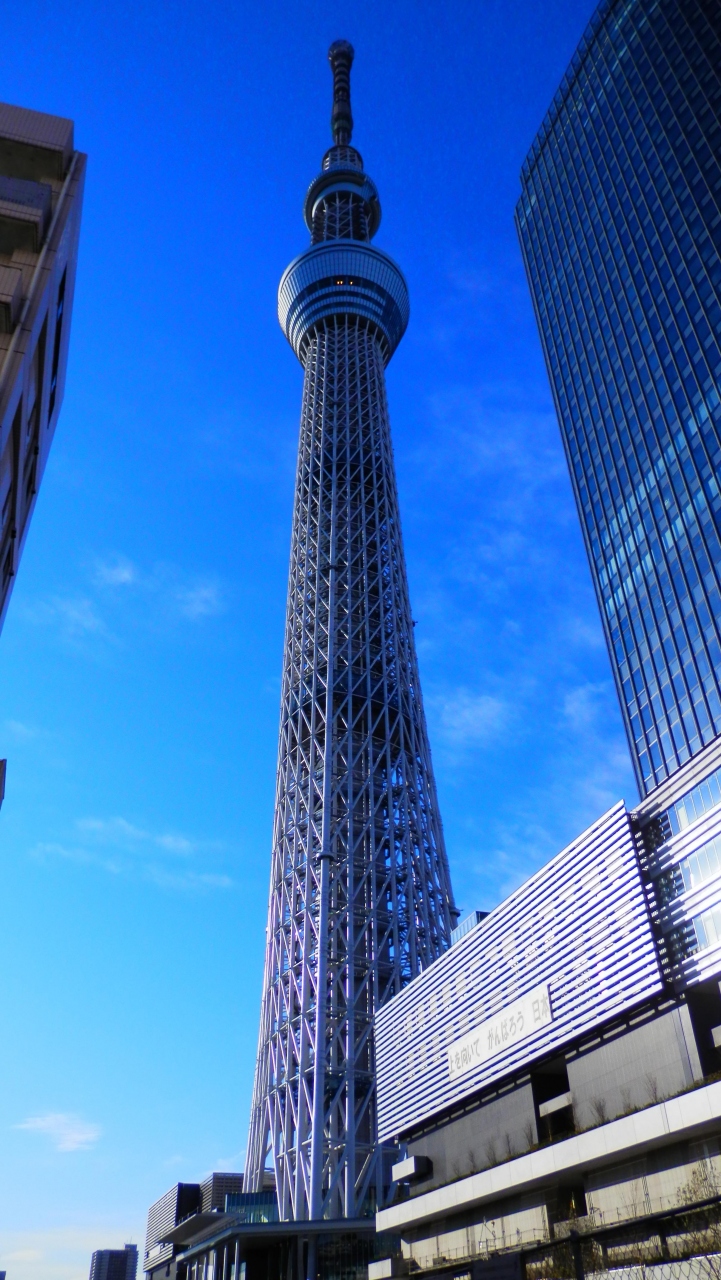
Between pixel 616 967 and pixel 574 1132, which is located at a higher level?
pixel 616 967

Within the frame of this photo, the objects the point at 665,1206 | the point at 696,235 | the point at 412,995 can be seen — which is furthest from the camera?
the point at 696,235

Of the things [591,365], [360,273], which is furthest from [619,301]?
[360,273]

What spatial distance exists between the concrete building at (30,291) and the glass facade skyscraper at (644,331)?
4339 centimetres

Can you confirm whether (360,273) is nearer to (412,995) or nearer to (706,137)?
(706,137)

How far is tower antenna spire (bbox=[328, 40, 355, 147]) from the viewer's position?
161m

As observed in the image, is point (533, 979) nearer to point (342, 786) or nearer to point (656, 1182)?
point (656, 1182)

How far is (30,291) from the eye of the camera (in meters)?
35.9

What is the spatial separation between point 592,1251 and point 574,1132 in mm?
12978

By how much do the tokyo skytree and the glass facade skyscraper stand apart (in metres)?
25.5

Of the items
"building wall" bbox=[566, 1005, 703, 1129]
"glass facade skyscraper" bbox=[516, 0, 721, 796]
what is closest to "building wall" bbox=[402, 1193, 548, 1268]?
"building wall" bbox=[566, 1005, 703, 1129]

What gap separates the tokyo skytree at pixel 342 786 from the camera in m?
76.7

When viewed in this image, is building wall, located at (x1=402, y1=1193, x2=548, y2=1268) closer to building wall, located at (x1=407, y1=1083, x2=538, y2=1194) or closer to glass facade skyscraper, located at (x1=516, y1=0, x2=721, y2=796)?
building wall, located at (x1=407, y1=1083, x2=538, y2=1194)

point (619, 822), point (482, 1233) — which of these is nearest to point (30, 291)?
point (619, 822)

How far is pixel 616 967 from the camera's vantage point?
42.9m
